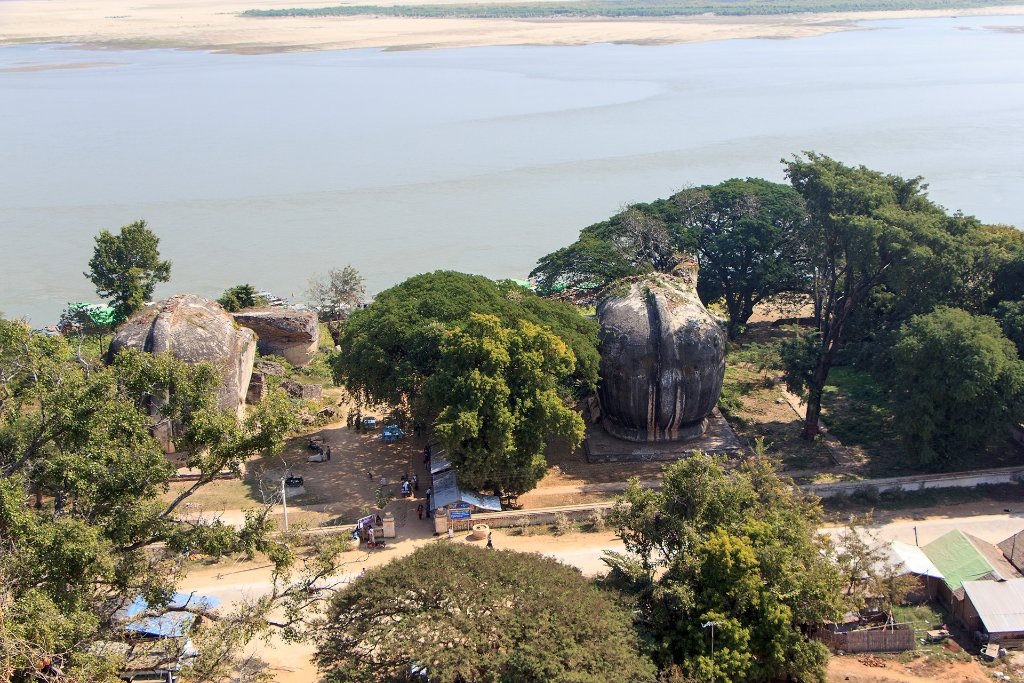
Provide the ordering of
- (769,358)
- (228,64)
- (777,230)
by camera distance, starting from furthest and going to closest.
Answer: (228,64)
(777,230)
(769,358)

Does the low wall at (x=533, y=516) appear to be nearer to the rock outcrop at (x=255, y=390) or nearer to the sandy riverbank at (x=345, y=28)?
the rock outcrop at (x=255, y=390)

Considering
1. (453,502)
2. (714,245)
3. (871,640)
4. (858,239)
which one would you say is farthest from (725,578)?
(714,245)

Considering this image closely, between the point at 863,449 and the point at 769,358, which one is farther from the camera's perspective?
the point at 769,358

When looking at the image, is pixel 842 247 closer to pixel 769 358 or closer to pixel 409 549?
pixel 769 358

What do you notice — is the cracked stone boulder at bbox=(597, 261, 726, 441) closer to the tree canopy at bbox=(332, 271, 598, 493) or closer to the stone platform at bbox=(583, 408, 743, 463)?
the stone platform at bbox=(583, 408, 743, 463)

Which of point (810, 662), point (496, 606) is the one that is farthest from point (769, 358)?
point (496, 606)

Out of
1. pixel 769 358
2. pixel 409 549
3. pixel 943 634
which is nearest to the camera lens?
pixel 943 634

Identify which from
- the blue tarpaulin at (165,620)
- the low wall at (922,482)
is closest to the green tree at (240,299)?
the blue tarpaulin at (165,620)
